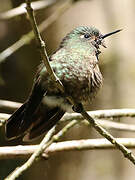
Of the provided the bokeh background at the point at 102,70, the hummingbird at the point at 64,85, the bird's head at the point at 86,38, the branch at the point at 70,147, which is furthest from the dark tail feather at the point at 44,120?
the bokeh background at the point at 102,70

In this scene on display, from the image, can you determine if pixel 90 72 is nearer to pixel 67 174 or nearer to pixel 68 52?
pixel 68 52

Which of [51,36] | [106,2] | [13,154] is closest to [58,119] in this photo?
[13,154]

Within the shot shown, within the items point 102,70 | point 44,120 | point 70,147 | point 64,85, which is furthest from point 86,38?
point 102,70

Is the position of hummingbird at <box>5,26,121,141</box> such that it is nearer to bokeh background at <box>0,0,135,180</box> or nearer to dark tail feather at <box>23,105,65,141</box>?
dark tail feather at <box>23,105,65,141</box>

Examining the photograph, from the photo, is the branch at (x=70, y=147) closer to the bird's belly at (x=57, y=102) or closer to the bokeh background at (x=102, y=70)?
the bird's belly at (x=57, y=102)

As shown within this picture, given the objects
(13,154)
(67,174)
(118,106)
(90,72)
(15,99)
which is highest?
(90,72)

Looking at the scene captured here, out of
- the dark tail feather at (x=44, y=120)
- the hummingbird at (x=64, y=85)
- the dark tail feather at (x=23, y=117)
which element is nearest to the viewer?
the hummingbird at (x=64, y=85)

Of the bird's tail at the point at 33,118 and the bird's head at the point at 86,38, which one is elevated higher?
the bird's head at the point at 86,38
